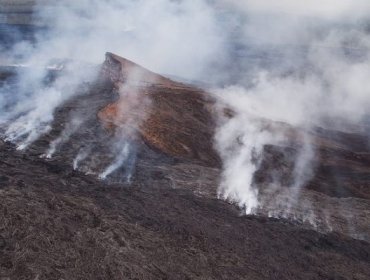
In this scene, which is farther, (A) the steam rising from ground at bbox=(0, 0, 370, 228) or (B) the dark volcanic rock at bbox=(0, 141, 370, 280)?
(A) the steam rising from ground at bbox=(0, 0, 370, 228)

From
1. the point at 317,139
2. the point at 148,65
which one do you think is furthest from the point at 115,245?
the point at 148,65

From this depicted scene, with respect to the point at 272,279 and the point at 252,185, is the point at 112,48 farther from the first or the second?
the point at 272,279

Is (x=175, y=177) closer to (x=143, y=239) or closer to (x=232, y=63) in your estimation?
(x=143, y=239)

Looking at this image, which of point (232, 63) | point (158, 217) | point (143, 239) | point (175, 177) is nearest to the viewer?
point (143, 239)

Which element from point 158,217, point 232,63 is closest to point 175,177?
point 158,217

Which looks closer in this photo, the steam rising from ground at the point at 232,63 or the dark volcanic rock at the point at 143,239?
the dark volcanic rock at the point at 143,239

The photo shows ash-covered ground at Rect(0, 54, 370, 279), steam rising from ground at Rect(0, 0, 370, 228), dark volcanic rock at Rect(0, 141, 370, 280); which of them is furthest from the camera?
steam rising from ground at Rect(0, 0, 370, 228)
